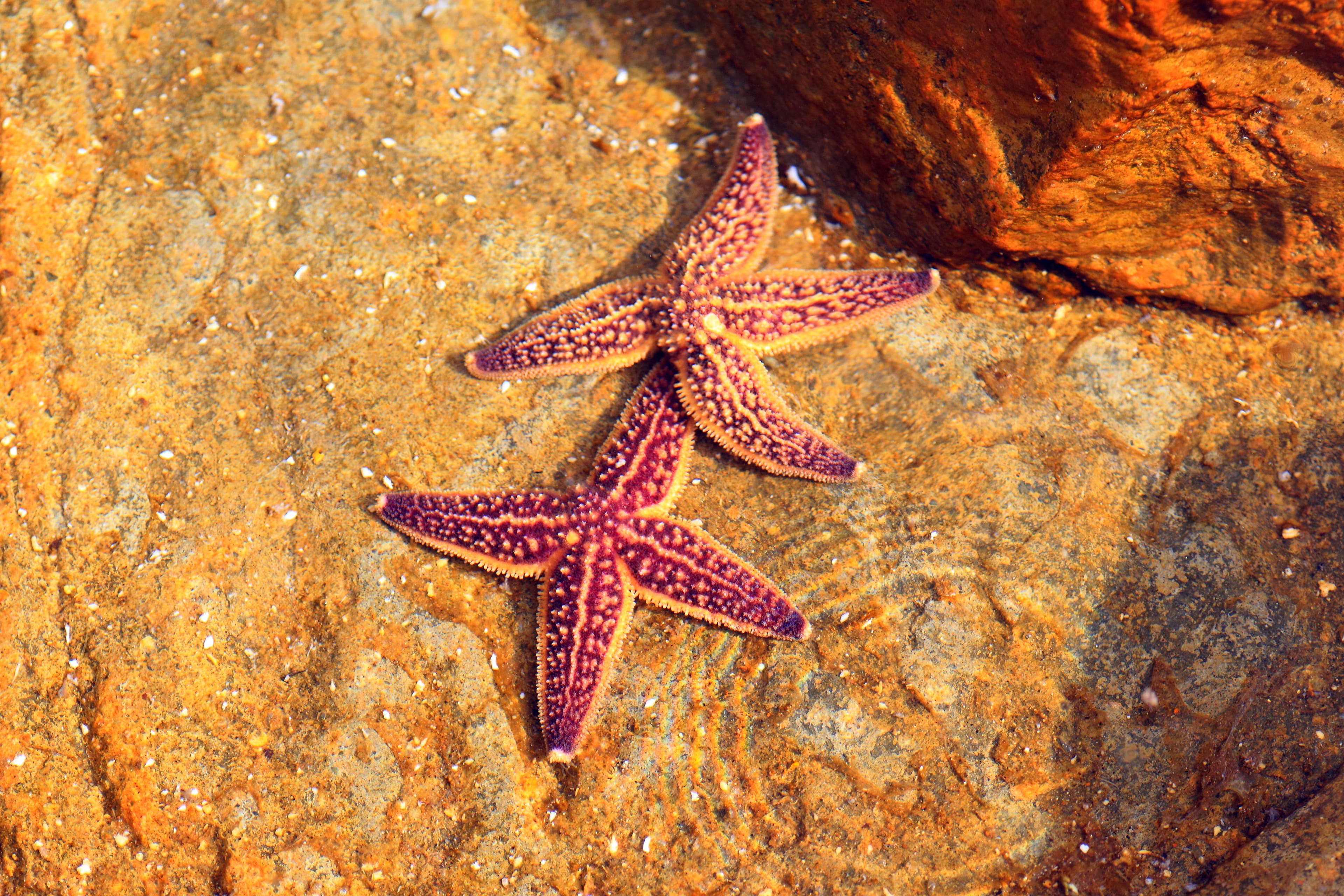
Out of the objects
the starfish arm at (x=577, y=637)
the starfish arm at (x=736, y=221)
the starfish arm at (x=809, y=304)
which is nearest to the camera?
the starfish arm at (x=577, y=637)

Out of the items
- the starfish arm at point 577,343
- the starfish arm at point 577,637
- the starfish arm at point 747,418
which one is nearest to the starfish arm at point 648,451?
the starfish arm at point 747,418

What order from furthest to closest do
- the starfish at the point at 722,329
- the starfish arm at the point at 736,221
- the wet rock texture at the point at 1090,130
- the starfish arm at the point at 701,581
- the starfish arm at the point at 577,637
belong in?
the starfish arm at the point at 736,221
the starfish at the point at 722,329
the starfish arm at the point at 701,581
the starfish arm at the point at 577,637
the wet rock texture at the point at 1090,130

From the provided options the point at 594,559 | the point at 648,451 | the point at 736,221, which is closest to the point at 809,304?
the point at 736,221

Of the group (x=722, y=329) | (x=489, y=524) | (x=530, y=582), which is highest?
(x=722, y=329)

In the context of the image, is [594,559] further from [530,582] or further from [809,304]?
[809,304]

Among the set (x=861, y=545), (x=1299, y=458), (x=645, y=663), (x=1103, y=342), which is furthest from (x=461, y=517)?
(x=1299, y=458)

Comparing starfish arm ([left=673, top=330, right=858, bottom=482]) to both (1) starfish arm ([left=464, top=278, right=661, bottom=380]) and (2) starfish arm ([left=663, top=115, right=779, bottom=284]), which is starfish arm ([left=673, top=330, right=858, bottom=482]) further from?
(2) starfish arm ([left=663, top=115, right=779, bottom=284])

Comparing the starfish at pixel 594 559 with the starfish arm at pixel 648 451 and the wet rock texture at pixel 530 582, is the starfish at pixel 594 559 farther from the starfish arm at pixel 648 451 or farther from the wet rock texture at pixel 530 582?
the wet rock texture at pixel 530 582
